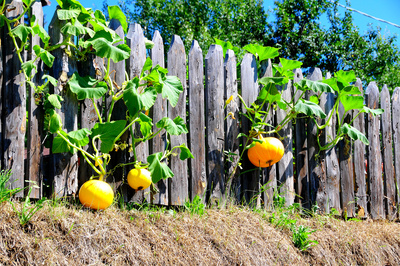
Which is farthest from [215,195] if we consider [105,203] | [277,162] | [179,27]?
[179,27]

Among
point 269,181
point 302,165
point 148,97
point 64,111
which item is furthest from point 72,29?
point 302,165

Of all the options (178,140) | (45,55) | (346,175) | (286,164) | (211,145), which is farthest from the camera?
(346,175)

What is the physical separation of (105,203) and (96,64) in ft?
3.47

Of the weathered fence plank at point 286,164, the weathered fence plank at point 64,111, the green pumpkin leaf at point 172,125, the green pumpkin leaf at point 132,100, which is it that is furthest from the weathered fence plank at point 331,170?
the weathered fence plank at point 64,111

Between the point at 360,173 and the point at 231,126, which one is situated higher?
the point at 231,126

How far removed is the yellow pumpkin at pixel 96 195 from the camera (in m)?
2.55

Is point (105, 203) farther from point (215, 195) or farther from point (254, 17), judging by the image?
point (254, 17)

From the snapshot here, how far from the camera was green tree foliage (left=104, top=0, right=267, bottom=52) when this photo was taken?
9.68 metres

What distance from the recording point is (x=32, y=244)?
7.12 ft

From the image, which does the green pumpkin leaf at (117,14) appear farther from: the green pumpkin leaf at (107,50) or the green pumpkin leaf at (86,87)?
the green pumpkin leaf at (86,87)

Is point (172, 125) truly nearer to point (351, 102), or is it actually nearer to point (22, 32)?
point (22, 32)

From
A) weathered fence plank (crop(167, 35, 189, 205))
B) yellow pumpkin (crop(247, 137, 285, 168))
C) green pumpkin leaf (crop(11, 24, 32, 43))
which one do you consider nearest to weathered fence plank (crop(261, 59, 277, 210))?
yellow pumpkin (crop(247, 137, 285, 168))

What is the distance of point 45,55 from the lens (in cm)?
262

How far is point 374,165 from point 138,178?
104 inches
